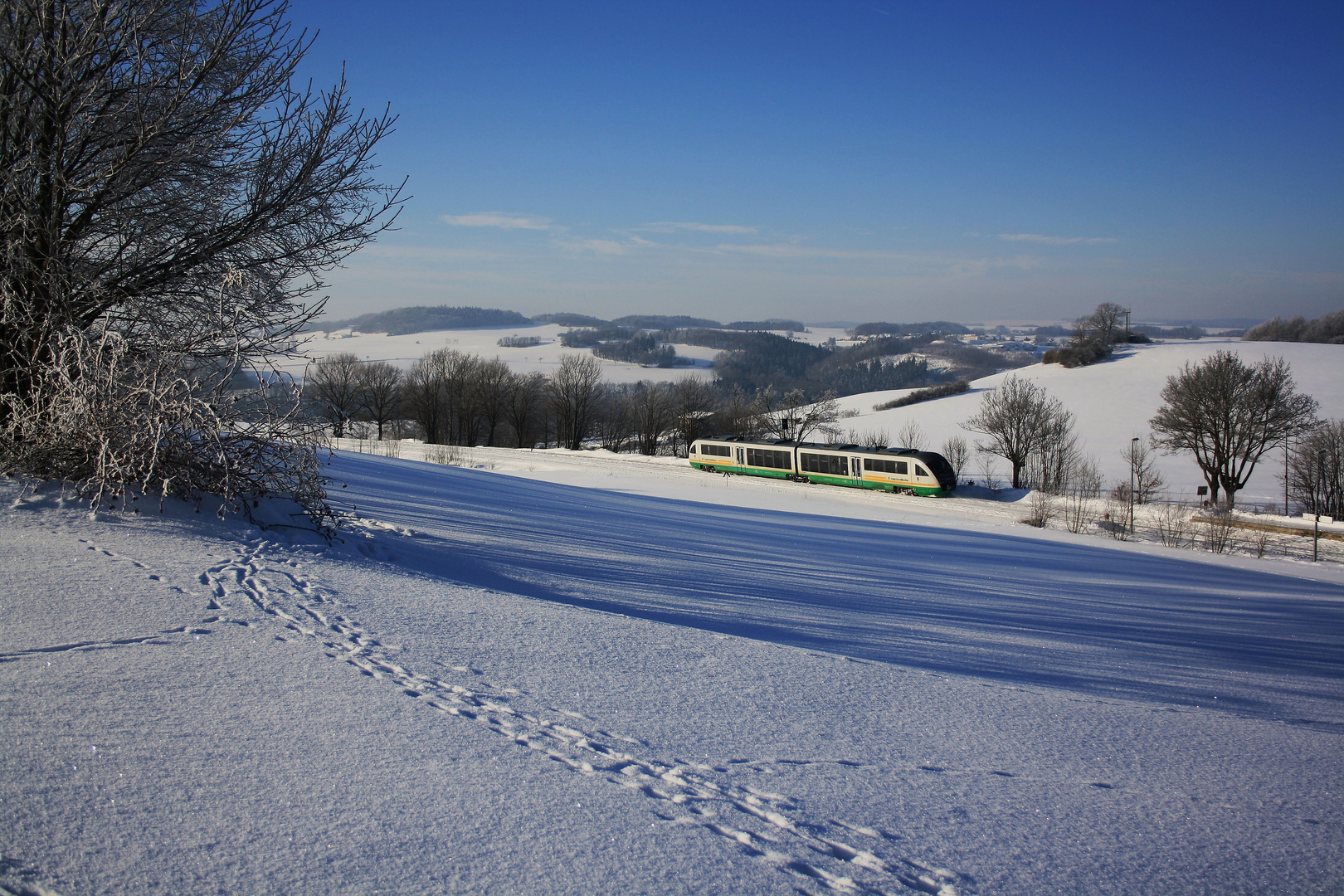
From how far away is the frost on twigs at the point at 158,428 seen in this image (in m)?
5.67

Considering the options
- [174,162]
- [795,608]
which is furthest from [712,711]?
[174,162]

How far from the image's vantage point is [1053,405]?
4922 cm

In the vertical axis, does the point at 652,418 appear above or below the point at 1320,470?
above

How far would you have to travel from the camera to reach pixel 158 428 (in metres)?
5.64

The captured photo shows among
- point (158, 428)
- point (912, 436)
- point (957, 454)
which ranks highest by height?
point (912, 436)

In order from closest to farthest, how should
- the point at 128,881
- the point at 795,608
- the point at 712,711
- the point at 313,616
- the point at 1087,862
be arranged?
the point at 128,881 < the point at 1087,862 < the point at 712,711 < the point at 313,616 < the point at 795,608

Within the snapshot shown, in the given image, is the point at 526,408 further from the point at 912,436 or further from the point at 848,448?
the point at 848,448

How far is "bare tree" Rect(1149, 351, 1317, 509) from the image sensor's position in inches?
1398

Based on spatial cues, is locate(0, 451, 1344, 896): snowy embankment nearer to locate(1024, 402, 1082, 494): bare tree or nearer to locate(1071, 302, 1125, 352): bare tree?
locate(1024, 402, 1082, 494): bare tree

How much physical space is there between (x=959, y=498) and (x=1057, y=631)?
25643mm

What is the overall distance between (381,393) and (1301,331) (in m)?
103

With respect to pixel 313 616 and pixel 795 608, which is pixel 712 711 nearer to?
pixel 313 616

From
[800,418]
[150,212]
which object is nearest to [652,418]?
[800,418]

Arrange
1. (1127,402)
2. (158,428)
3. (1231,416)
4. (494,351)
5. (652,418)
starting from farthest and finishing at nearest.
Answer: (494,351), (652,418), (1127,402), (1231,416), (158,428)
